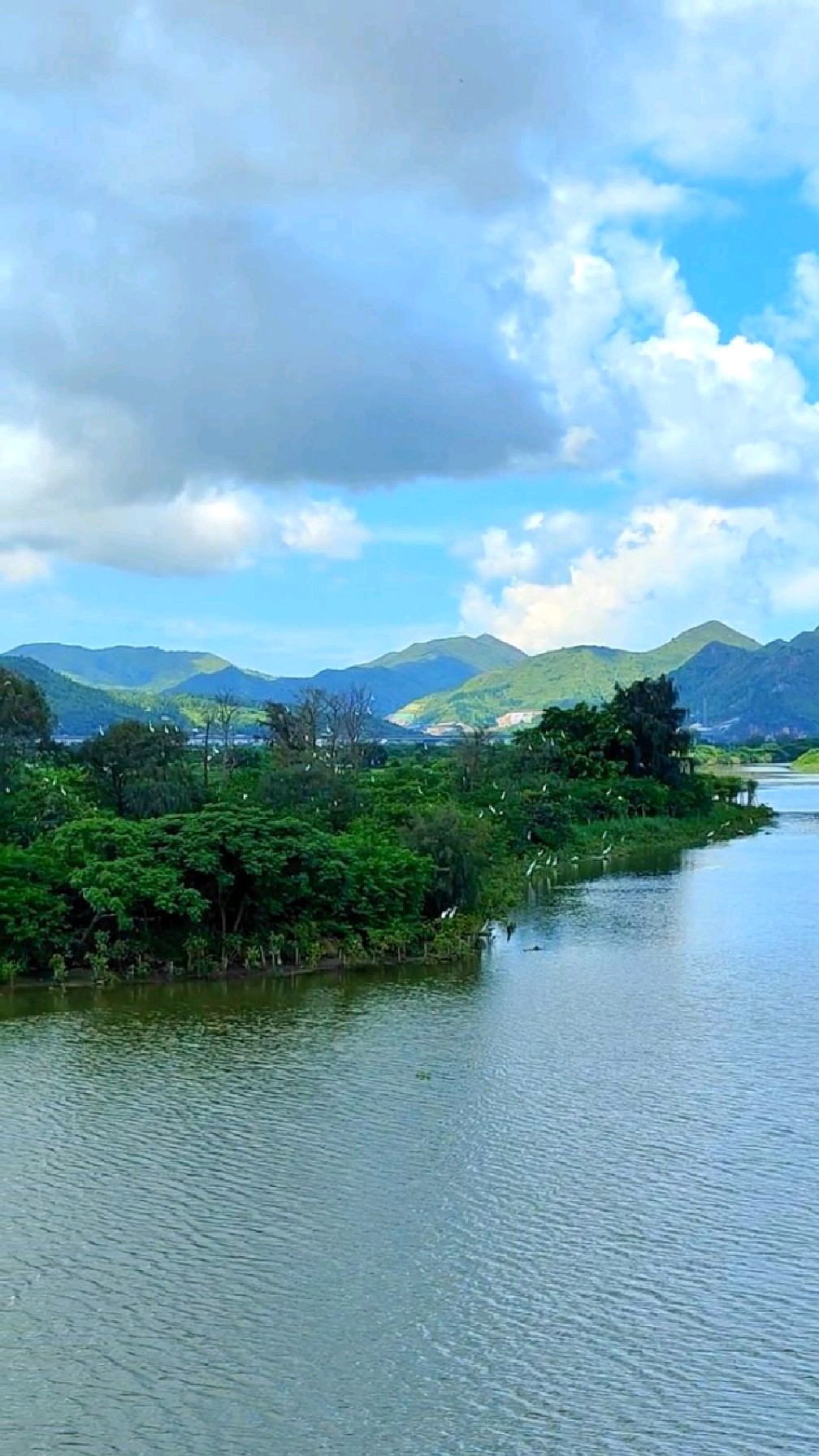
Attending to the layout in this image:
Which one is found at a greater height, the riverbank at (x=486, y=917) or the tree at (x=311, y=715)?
the tree at (x=311, y=715)

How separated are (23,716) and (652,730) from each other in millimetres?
34865

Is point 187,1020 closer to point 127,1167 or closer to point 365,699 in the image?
point 127,1167

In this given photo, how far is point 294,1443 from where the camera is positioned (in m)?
11.2

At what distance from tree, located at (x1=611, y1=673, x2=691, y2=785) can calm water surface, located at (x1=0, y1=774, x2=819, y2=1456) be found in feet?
150

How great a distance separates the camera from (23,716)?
Answer: 51.7 meters

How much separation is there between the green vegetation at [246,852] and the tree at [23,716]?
0.10 meters

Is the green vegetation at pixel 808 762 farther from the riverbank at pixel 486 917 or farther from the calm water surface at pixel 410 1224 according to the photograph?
the calm water surface at pixel 410 1224

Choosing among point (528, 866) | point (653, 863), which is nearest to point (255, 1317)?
point (528, 866)

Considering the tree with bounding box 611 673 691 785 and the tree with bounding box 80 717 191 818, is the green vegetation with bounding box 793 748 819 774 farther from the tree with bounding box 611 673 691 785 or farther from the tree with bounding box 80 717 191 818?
the tree with bounding box 80 717 191 818

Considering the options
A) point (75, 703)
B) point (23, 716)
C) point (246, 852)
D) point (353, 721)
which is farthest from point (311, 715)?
point (75, 703)

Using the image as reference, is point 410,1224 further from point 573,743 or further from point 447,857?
point 573,743

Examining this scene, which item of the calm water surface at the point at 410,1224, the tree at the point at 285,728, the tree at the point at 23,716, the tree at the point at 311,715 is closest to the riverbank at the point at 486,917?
the calm water surface at the point at 410,1224

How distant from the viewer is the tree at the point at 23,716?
50156 mm

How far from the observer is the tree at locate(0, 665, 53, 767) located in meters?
50.2
